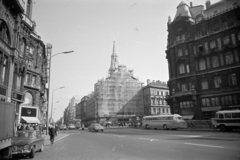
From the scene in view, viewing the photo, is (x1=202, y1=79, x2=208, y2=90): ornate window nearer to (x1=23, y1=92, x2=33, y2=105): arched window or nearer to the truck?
(x1=23, y1=92, x2=33, y2=105): arched window

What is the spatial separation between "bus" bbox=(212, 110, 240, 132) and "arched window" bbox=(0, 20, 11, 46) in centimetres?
2881

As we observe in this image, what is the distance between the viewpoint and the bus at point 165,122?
3353 centimetres

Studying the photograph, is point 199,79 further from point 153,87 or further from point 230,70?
point 153,87

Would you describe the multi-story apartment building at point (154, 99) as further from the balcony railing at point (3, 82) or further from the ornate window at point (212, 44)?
the balcony railing at point (3, 82)

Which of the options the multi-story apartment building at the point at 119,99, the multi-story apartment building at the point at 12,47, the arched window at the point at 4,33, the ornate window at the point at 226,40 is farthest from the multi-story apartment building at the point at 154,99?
the arched window at the point at 4,33

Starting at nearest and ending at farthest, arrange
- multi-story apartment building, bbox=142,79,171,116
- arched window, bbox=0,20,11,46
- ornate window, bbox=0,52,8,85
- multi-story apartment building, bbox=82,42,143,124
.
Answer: ornate window, bbox=0,52,8,85 → arched window, bbox=0,20,11,46 → multi-story apartment building, bbox=82,42,143,124 → multi-story apartment building, bbox=142,79,171,116

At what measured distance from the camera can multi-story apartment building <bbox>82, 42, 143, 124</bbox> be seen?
74000 millimetres

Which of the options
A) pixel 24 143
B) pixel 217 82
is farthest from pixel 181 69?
pixel 24 143

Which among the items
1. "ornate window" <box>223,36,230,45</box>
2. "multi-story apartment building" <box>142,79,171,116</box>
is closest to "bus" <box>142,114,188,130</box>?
"ornate window" <box>223,36,230,45</box>

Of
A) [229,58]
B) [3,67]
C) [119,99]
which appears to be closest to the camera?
[3,67]

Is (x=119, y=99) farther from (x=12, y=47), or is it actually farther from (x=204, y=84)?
(x=12, y=47)

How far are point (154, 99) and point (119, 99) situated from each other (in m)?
14.2

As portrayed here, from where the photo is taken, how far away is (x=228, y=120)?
25.4 metres

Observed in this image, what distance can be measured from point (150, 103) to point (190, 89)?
35.2 metres
